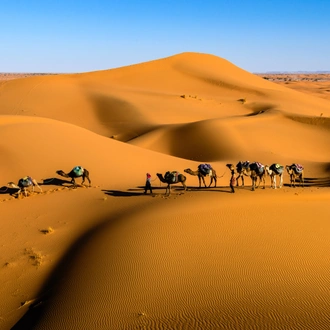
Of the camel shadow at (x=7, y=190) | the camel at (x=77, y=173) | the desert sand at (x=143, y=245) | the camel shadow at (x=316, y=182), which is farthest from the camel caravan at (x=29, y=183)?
the camel shadow at (x=316, y=182)

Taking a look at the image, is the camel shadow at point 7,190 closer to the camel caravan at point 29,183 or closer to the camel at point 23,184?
the camel caravan at point 29,183

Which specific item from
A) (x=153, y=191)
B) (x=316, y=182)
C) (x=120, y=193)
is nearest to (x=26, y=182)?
(x=120, y=193)

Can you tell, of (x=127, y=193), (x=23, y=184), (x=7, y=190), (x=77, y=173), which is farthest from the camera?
(x=77, y=173)

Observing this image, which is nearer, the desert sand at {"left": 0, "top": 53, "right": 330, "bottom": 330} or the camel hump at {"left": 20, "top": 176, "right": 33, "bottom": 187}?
the desert sand at {"left": 0, "top": 53, "right": 330, "bottom": 330}

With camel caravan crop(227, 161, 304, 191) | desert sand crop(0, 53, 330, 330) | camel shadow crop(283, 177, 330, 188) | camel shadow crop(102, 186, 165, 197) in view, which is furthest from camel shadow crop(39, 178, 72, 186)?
camel shadow crop(283, 177, 330, 188)

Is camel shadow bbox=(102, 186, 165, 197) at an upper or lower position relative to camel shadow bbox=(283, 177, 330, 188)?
upper

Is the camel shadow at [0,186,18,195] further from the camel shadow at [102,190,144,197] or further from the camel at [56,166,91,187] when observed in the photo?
the camel shadow at [102,190,144,197]

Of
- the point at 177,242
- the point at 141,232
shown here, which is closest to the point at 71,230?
the point at 141,232

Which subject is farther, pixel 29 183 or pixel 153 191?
pixel 153 191

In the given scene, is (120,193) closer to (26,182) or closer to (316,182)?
(26,182)

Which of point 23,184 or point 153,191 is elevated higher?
point 23,184

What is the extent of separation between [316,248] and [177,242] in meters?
2.96

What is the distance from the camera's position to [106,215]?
1198 cm

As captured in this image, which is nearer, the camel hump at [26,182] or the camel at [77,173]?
the camel hump at [26,182]
